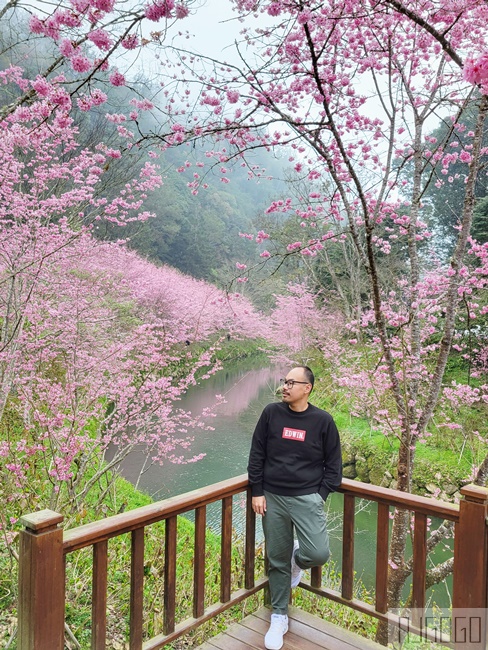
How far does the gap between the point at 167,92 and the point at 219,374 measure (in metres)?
13.4

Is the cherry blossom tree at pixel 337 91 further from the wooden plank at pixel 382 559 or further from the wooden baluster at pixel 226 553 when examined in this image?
the wooden baluster at pixel 226 553

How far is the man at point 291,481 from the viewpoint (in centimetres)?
196

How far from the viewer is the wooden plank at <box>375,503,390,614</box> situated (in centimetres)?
191

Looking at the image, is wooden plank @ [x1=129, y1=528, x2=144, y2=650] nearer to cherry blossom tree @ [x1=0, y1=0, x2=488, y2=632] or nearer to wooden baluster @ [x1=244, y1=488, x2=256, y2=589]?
wooden baluster @ [x1=244, y1=488, x2=256, y2=589]

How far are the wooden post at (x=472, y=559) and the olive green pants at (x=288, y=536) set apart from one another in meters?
0.54

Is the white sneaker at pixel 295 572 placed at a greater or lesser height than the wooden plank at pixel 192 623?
greater

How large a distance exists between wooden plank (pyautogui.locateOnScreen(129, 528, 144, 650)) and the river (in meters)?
2.70

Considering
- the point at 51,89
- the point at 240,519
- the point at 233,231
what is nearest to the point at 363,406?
the point at 240,519

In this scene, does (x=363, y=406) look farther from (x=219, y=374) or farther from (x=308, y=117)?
(x=219, y=374)

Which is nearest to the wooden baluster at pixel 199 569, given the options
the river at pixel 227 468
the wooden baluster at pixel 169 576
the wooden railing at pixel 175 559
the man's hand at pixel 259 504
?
the wooden railing at pixel 175 559

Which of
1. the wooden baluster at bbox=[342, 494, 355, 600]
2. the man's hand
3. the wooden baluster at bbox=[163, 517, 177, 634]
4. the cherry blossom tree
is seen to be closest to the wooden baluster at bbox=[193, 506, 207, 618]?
the wooden baluster at bbox=[163, 517, 177, 634]

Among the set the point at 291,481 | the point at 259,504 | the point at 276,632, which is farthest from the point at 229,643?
the point at 291,481

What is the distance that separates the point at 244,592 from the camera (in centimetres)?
213

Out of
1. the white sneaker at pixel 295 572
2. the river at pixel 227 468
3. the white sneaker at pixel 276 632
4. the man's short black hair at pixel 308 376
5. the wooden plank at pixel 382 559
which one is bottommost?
the river at pixel 227 468
